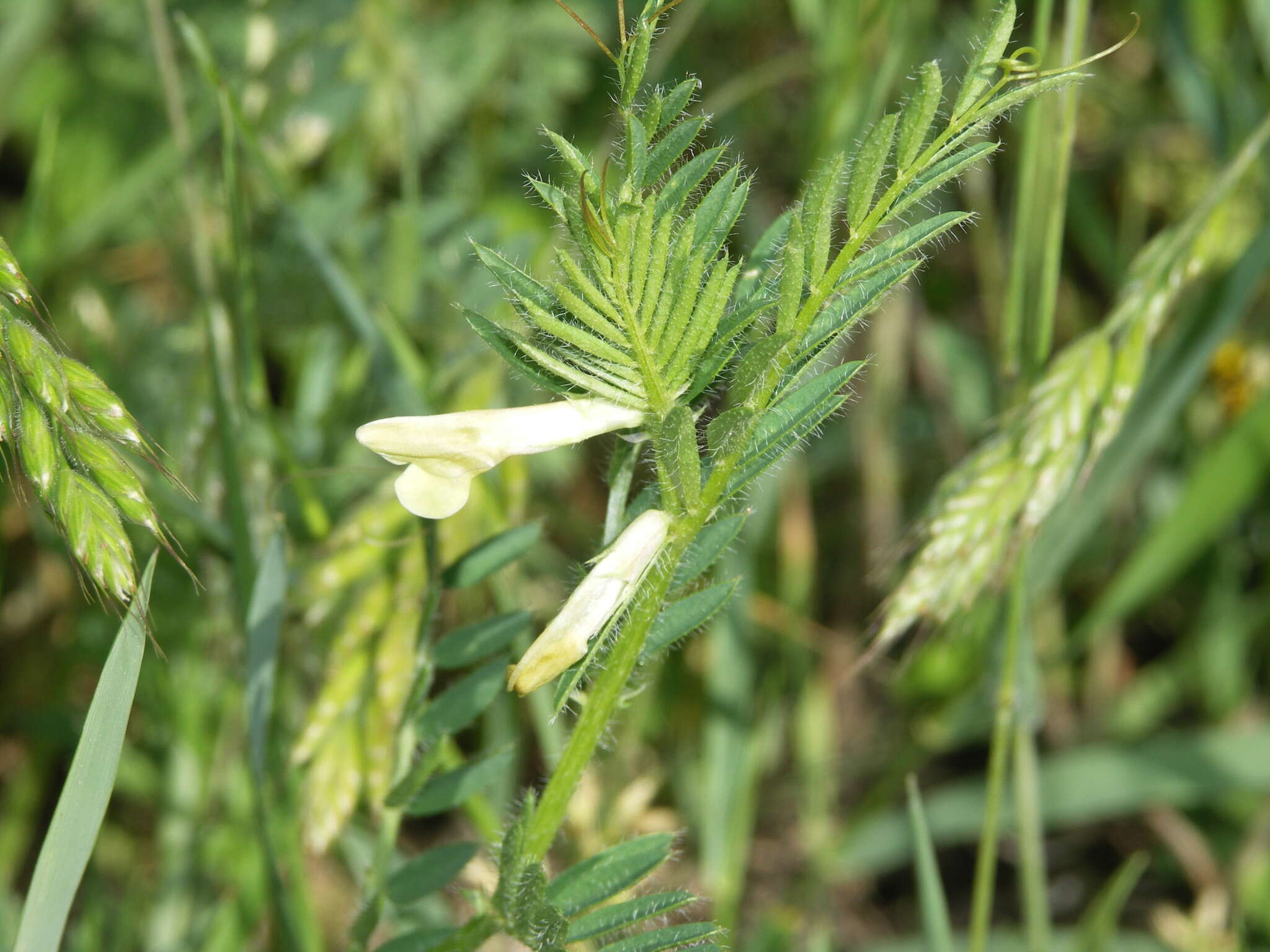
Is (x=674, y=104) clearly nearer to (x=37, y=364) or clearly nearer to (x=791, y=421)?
(x=791, y=421)

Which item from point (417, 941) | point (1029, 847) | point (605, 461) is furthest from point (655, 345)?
point (605, 461)

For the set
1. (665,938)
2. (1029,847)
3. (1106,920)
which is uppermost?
(665,938)

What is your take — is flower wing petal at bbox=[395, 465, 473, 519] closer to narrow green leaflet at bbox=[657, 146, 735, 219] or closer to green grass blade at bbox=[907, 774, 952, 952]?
narrow green leaflet at bbox=[657, 146, 735, 219]

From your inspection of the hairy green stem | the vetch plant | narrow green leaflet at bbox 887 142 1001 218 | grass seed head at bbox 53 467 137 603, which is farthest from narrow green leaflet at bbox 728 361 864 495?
the hairy green stem

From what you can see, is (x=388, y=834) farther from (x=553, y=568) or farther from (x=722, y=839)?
(x=553, y=568)

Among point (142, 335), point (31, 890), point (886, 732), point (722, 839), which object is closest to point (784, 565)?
point (886, 732)
